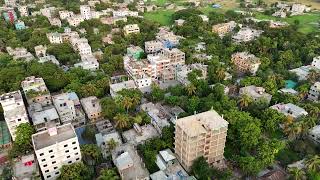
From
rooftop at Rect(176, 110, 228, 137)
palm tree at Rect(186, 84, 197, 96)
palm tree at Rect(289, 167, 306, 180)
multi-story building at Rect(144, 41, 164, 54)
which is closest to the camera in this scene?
palm tree at Rect(289, 167, 306, 180)

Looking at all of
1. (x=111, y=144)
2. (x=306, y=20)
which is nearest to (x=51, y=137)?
(x=111, y=144)

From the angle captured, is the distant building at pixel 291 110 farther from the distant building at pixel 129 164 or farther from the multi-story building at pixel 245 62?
the distant building at pixel 129 164

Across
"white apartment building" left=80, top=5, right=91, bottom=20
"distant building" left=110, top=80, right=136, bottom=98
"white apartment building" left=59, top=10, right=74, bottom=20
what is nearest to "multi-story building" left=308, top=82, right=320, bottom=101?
"distant building" left=110, top=80, right=136, bottom=98

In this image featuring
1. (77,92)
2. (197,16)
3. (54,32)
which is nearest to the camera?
(77,92)

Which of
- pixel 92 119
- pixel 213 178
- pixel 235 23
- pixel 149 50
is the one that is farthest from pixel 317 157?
pixel 235 23

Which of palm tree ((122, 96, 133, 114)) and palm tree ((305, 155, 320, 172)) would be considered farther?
palm tree ((122, 96, 133, 114))

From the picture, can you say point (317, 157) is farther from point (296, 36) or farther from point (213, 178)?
point (296, 36)

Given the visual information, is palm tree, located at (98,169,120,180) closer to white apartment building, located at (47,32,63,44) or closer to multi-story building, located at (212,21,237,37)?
white apartment building, located at (47,32,63,44)
